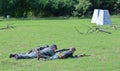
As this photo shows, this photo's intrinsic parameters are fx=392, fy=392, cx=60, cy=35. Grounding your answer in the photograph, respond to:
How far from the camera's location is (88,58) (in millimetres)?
12734

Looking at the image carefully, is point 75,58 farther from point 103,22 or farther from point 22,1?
point 22,1

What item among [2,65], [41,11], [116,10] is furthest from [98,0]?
[2,65]

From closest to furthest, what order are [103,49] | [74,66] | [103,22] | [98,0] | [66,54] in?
1. [74,66]
2. [66,54]
3. [103,49]
4. [103,22]
5. [98,0]

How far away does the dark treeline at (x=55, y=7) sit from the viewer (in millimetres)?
57812

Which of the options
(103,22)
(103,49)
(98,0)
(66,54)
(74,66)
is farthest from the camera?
(98,0)

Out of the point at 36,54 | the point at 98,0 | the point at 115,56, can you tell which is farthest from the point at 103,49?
the point at 98,0

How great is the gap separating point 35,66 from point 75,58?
1.90 metres

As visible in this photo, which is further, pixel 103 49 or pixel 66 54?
pixel 103 49

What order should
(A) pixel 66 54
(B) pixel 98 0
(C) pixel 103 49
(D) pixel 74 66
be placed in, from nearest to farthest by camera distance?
(D) pixel 74 66
(A) pixel 66 54
(C) pixel 103 49
(B) pixel 98 0

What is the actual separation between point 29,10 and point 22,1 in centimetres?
172

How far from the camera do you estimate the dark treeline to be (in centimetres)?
5781

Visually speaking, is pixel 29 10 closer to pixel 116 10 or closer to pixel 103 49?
pixel 116 10

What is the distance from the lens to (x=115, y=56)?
1312 cm

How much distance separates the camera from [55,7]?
58.2 m
